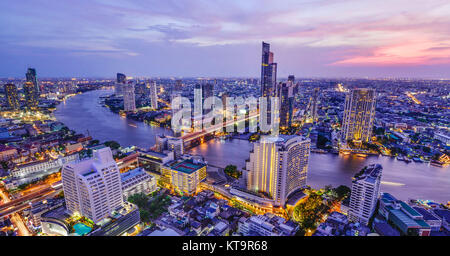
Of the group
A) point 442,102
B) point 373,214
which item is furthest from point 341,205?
point 442,102

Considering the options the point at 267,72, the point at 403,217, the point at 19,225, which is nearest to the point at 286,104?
the point at 267,72

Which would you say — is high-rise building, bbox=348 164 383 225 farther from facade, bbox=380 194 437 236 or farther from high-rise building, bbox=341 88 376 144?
high-rise building, bbox=341 88 376 144

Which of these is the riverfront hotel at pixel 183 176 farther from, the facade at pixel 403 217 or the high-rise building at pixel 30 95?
the high-rise building at pixel 30 95

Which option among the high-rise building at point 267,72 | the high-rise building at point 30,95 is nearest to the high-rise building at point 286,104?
the high-rise building at point 267,72

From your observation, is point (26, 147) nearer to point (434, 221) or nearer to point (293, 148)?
point (293, 148)

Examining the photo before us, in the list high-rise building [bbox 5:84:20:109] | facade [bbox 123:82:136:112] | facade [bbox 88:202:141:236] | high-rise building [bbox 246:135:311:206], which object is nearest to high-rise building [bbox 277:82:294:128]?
high-rise building [bbox 246:135:311:206]
